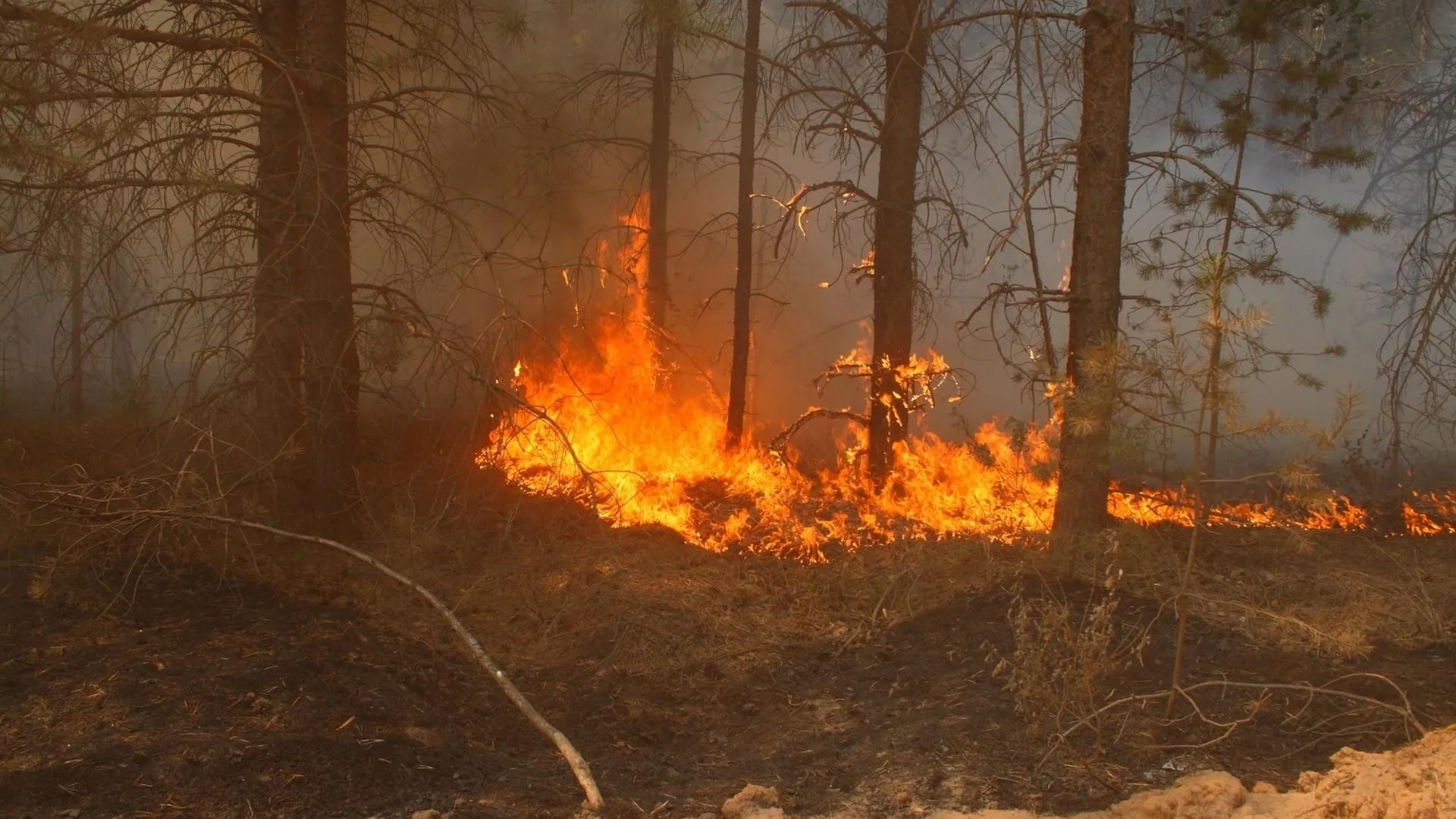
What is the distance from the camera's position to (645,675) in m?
6.06

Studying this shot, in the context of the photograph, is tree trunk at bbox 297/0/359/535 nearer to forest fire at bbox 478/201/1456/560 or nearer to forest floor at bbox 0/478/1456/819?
forest floor at bbox 0/478/1456/819

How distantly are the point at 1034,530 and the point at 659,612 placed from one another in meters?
3.21

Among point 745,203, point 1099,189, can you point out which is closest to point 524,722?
point 1099,189

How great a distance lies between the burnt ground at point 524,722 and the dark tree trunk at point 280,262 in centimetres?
120

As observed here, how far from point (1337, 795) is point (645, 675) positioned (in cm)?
357

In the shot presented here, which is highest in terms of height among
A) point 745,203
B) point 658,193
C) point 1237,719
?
point 658,193

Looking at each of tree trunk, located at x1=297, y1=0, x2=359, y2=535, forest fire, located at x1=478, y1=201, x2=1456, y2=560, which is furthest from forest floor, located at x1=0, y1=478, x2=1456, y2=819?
forest fire, located at x1=478, y1=201, x2=1456, y2=560

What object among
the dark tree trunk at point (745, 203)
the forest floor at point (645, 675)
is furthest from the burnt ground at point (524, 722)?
the dark tree trunk at point (745, 203)

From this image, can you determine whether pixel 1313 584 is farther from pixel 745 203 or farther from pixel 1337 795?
pixel 745 203

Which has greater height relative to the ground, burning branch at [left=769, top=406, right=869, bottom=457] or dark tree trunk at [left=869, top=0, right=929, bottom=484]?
dark tree trunk at [left=869, top=0, right=929, bottom=484]

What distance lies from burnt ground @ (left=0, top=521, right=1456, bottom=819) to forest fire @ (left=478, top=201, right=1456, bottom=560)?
4.73 feet

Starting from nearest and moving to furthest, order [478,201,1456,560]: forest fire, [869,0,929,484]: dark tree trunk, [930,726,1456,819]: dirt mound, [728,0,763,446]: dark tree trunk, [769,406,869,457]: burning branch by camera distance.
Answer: [930,726,1456,819]: dirt mound < [478,201,1456,560]: forest fire < [869,0,929,484]: dark tree trunk < [769,406,869,457]: burning branch < [728,0,763,446]: dark tree trunk

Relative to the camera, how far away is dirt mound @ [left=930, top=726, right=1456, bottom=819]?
11.8ft

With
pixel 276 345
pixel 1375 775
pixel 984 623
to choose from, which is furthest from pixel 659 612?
pixel 1375 775
